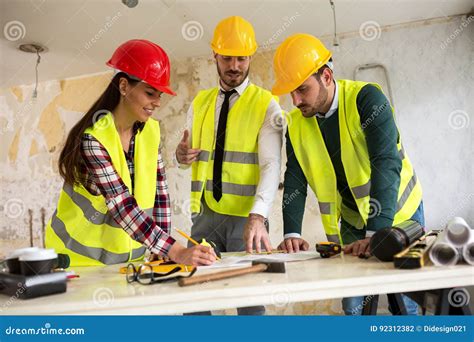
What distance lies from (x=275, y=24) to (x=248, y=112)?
7.13 feet

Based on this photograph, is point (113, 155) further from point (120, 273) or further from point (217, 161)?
point (217, 161)

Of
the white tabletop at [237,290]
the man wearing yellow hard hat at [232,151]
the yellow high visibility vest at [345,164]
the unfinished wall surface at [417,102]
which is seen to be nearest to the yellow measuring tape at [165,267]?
the white tabletop at [237,290]

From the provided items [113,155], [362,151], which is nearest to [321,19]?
[362,151]

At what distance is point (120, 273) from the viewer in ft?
5.42

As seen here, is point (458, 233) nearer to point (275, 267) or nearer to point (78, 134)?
point (275, 267)

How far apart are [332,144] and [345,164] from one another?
125mm

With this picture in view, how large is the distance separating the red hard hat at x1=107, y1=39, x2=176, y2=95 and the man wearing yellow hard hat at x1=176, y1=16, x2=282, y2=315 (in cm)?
60

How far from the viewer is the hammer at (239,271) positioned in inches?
52.9

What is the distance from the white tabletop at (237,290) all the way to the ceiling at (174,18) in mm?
3118

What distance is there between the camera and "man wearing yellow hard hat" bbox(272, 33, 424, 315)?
2.12m

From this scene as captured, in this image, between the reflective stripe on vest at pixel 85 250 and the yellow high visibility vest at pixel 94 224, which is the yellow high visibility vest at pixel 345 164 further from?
the reflective stripe on vest at pixel 85 250

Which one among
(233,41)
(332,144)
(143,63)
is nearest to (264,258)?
(332,144)

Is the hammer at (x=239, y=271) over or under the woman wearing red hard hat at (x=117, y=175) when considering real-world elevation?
under

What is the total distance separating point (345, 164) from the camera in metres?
2.19
